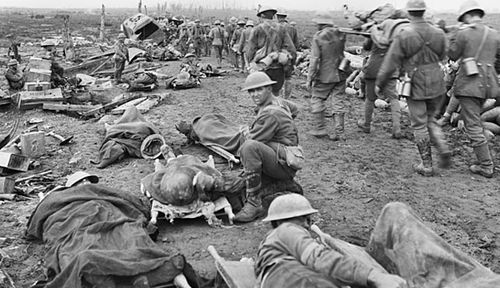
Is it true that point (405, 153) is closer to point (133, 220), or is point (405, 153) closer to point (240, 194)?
point (240, 194)

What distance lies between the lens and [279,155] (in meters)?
5.36

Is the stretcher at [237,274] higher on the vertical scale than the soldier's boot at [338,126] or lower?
higher

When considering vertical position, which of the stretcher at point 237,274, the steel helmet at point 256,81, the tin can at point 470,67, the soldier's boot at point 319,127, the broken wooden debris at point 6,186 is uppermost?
the tin can at point 470,67

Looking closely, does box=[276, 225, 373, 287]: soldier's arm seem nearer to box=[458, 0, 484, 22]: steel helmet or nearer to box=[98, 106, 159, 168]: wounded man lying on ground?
box=[458, 0, 484, 22]: steel helmet

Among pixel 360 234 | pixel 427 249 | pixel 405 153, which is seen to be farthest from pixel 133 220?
pixel 405 153

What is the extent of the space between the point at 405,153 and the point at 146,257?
15.9 feet

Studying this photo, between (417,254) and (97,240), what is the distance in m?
2.49

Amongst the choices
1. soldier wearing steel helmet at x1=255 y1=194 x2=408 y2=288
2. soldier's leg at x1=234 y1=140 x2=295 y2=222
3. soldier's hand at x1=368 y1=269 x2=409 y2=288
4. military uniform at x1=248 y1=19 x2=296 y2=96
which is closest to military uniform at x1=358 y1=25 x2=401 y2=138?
military uniform at x1=248 y1=19 x2=296 y2=96

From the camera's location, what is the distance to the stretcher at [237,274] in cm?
369

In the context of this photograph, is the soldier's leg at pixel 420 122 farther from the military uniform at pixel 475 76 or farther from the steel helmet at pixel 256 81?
the steel helmet at pixel 256 81

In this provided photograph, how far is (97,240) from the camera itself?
4332 millimetres

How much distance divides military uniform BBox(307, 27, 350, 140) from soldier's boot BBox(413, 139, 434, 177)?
5.91ft

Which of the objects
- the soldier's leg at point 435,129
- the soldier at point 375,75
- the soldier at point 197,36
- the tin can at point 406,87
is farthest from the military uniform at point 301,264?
the soldier at point 197,36

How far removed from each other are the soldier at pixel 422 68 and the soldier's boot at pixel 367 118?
1749mm
